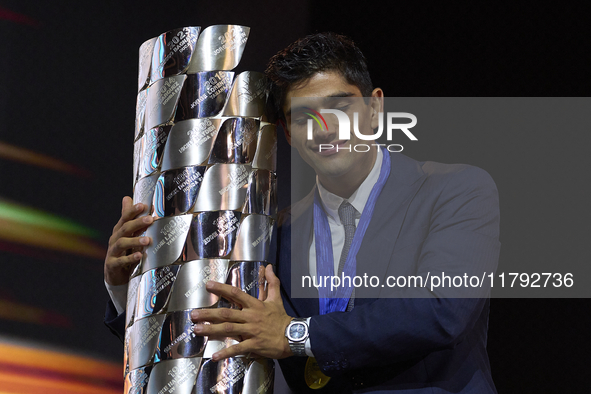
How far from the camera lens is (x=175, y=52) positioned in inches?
60.9

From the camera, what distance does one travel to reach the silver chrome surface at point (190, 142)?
4.84 ft

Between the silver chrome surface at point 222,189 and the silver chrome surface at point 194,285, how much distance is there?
13 cm

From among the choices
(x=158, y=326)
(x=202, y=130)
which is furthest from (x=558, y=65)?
(x=158, y=326)

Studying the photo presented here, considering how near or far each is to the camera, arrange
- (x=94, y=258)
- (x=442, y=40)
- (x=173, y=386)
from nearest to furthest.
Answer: (x=173, y=386) → (x=94, y=258) → (x=442, y=40)

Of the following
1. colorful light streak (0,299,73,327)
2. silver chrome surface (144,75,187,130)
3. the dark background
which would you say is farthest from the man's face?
colorful light streak (0,299,73,327)

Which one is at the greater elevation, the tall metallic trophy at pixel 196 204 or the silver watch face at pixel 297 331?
the tall metallic trophy at pixel 196 204

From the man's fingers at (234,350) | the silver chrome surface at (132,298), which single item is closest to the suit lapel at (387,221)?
the man's fingers at (234,350)

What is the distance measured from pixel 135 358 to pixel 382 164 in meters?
0.86

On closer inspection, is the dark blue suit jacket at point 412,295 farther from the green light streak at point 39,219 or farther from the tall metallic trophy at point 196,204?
the green light streak at point 39,219

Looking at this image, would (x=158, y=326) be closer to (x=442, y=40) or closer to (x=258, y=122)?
(x=258, y=122)

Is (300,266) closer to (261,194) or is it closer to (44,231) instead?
(261,194)

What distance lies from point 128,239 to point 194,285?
0.79ft

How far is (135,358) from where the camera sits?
57.0 inches

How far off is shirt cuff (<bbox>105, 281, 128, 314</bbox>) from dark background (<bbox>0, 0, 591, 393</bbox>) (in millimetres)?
885
